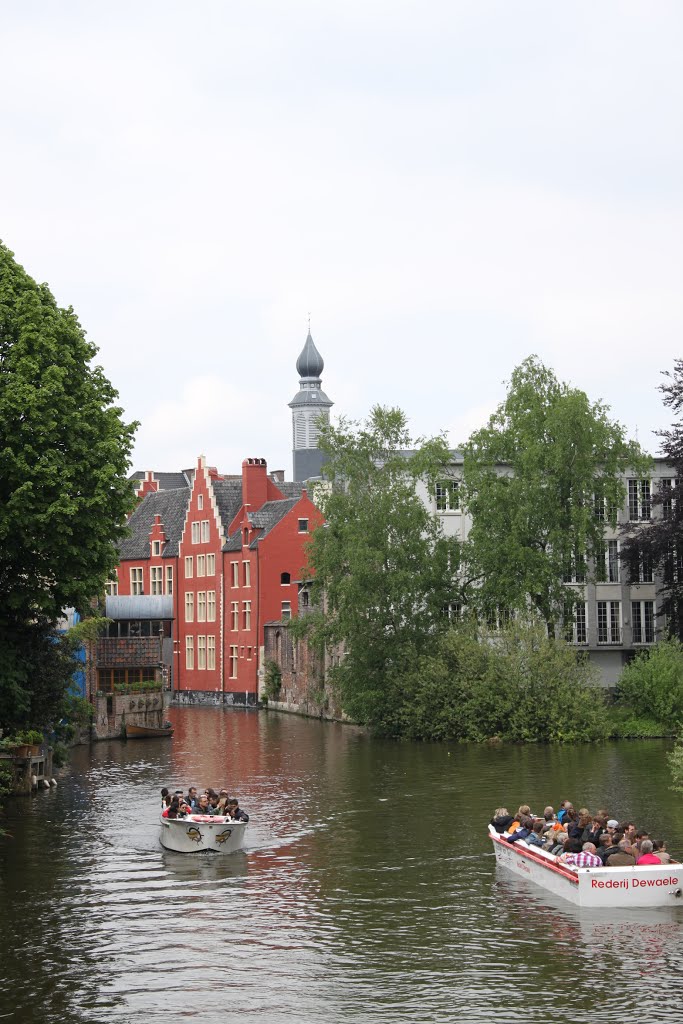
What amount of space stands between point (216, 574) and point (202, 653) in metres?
6.37

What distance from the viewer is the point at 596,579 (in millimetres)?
78500

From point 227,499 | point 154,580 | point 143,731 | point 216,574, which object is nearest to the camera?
point 143,731

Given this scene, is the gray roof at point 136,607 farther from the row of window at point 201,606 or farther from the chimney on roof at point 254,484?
the chimney on roof at point 254,484

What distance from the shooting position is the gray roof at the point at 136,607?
91.9 metres

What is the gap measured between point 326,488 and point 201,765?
67.5ft

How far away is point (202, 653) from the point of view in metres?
107

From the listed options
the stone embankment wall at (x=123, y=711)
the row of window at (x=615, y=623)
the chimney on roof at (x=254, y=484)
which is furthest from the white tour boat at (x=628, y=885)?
the chimney on roof at (x=254, y=484)

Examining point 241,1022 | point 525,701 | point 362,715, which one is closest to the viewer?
point 241,1022

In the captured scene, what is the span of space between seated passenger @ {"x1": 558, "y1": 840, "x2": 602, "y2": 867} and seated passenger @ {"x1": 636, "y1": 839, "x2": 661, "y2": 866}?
38.7 inches

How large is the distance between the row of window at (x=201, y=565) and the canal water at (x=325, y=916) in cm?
5232

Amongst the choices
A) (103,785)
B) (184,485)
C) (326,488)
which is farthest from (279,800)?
(184,485)

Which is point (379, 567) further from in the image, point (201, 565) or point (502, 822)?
point (201, 565)

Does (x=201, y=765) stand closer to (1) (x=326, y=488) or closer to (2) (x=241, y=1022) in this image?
(1) (x=326, y=488)

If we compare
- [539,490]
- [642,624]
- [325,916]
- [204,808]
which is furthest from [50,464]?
[642,624]
